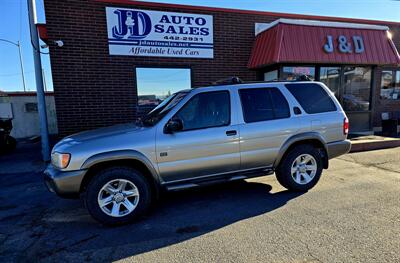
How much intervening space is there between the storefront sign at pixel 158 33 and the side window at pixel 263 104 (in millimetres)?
4680

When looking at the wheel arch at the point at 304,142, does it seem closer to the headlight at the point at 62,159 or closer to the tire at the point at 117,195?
the tire at the point at 117,195

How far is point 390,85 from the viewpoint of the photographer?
1062 cm

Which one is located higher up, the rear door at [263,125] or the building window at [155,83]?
the building window at [155,83]

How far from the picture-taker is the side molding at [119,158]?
3383 mm

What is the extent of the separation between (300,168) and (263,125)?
117 centimetres

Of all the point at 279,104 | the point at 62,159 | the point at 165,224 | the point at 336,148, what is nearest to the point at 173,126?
the point at 165,224

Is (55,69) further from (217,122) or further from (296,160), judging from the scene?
(296,160)

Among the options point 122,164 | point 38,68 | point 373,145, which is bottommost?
point 373,145

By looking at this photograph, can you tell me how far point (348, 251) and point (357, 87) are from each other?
A: 28.1ft

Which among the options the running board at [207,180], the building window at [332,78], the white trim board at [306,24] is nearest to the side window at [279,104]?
the running board at [207,180]

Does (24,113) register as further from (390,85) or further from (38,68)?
(390,85)

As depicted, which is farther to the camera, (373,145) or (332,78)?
(332,78)

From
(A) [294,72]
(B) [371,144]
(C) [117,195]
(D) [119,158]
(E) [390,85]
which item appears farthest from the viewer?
(E) [390,85]

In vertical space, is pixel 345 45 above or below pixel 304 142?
above
